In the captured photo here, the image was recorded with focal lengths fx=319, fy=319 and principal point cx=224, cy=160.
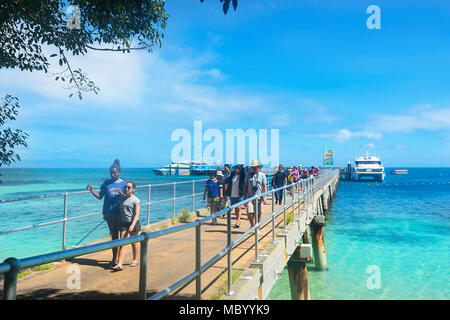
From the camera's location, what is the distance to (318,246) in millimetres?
14398

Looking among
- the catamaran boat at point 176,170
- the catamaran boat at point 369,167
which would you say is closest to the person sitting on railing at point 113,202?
the catamaran boat at point 369,167

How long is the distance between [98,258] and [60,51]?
12.8 ft

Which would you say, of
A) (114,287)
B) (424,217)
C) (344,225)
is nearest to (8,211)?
(344,225)

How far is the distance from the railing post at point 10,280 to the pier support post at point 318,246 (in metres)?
14.1

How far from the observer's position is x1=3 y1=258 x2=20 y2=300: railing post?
4.14ft

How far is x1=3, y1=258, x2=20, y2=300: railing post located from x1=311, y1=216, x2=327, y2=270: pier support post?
1410 centimetres

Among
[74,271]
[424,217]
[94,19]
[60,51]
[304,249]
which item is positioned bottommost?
[424,217]

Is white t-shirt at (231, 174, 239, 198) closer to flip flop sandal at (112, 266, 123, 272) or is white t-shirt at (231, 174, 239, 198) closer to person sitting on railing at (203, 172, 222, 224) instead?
person sitting on railing at (203, 172, 222, 224)

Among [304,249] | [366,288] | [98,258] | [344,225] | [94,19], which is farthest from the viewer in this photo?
[344,225]

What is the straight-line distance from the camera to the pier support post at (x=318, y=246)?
14.1 meters

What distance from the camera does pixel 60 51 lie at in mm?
5918

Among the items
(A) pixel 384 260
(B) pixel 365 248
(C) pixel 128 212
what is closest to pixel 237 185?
(C) pixel 128 212

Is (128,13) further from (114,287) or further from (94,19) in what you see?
(114,287)

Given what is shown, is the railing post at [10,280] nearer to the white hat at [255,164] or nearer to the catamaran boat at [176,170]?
the white hat at [255,164]
